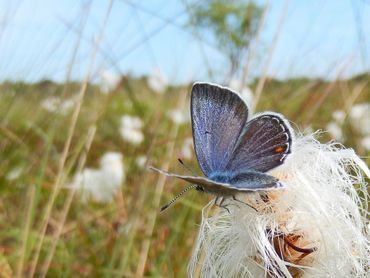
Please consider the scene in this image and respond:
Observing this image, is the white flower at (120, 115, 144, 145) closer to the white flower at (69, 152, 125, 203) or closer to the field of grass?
the field of grass

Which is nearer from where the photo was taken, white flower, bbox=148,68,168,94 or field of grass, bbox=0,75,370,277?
field of grass, bbox=0,75,370,277

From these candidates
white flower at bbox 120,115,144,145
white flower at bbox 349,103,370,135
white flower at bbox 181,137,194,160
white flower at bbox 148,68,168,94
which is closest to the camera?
white flower at bbox 181,137,194,160

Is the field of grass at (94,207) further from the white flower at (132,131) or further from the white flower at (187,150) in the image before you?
the white flower at (132,131)

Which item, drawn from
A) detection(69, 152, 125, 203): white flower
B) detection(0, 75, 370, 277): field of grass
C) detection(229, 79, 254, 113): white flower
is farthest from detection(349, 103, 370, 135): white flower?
detection(69, 152, 125, 203): white flower

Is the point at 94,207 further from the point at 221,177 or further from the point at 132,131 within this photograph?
the point at 221,177

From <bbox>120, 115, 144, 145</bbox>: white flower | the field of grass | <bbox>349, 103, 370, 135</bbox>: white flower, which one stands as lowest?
the field of grass

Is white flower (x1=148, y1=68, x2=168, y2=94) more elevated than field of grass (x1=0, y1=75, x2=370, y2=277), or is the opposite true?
white flower (x1=148, y1=68, x2=168, y2=94)

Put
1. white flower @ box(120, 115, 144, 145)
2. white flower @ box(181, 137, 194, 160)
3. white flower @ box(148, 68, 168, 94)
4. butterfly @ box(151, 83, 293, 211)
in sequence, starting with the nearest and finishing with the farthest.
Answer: butterfly @ box(151, 83, 293, 211), white flower @ box(181, 137, 194, 160), white flower @ box(148, 68, 168, 94), white flower @ box(120, 115, 144, 145)

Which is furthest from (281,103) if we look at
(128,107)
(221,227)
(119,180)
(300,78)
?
(128,107)
